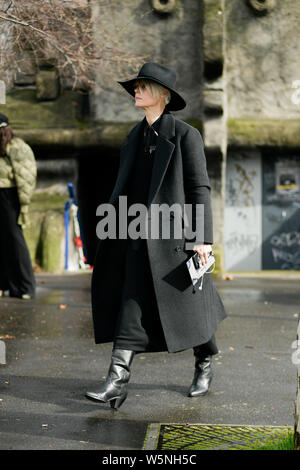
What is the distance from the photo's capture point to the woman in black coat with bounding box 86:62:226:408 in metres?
5.18

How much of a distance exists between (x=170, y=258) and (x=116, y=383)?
0.81m

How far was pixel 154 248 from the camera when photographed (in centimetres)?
521

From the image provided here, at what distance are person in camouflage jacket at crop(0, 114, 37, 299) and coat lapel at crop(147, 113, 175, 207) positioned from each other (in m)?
4.93

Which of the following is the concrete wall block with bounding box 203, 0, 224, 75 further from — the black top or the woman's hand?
the woman's hand

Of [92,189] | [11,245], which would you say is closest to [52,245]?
[11,245]

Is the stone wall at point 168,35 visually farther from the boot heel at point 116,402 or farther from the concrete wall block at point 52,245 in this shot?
the boot heel at point 116,402

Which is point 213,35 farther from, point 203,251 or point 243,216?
point 203,251

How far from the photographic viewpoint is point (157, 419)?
490cm

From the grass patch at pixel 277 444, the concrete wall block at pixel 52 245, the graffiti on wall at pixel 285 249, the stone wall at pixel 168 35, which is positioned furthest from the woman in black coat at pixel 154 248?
the graffiti on wall at pixel 285 249

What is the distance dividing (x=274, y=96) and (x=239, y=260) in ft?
11.2

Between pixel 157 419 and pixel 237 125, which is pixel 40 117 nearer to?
pixel 237 125


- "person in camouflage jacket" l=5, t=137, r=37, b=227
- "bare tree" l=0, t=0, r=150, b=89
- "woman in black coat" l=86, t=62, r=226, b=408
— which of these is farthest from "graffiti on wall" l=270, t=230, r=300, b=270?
"woman in black coat" l=86, t=62, r=226, b=408

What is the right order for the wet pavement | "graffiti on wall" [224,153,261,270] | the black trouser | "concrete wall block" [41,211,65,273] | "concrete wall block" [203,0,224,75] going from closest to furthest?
the wet pavement, the black trouser, "concrete wall block" [41,211,65,273], "concrete wall block" [203,0,224,75], "graffiti on wall" [224,153,261,270]

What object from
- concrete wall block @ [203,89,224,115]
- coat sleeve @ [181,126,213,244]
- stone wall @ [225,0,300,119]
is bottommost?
coat sleeve @ [181,126,213,244]
